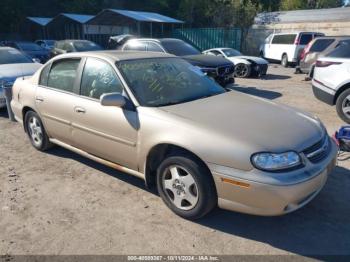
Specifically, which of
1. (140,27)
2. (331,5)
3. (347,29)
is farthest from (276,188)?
(331,5)

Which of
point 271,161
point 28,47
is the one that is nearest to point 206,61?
point 271,161

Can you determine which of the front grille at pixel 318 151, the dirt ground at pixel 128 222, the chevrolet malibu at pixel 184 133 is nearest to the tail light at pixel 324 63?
the dirt ground at pixel 128 222

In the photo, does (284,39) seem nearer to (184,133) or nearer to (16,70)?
(16,70)

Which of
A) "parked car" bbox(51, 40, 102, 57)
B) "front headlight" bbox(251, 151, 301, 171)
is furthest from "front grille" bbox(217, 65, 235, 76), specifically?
"parked car" bbox(51, 40, 102, 57)

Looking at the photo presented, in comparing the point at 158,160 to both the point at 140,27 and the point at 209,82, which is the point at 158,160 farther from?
the point at 140,27

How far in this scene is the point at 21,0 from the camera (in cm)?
3488

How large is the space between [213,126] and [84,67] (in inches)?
80.5

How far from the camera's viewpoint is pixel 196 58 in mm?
10070

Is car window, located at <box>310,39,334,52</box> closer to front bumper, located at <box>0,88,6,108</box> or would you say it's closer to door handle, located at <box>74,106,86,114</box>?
front bumper, located at <box>0,88,6,108</box>

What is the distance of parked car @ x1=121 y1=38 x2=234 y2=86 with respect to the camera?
9.49 m

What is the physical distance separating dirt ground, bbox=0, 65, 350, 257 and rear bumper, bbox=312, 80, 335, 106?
2.58m

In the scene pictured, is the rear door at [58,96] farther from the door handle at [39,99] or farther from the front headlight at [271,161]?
the front headlight at [271,161]

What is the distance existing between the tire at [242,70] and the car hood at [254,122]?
9715mm

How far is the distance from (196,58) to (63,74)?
19.5 ft
